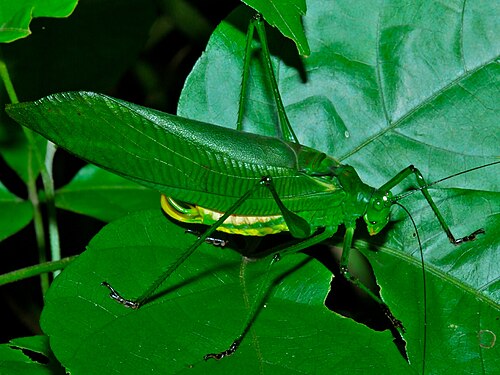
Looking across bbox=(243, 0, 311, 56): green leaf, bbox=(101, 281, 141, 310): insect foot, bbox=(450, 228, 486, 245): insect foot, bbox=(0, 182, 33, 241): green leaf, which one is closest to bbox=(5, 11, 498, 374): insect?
bbox=(450, 228, 486, 245): insect foot

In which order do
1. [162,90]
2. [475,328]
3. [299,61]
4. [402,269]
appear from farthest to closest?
[162,90] → [299,61] → [402,269] → [475,328]

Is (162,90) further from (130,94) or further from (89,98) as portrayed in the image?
(89,98)

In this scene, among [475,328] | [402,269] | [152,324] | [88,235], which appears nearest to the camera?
[152,324]

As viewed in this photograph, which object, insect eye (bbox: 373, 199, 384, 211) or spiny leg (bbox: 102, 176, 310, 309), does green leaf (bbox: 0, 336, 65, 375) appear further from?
insect eye (bbox: 373, 199, 384, 211)

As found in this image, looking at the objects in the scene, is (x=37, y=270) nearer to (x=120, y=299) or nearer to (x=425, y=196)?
(x=120, y=299)

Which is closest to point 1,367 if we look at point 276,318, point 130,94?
point 276,318

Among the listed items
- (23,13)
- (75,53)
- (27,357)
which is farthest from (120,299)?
(75,53)

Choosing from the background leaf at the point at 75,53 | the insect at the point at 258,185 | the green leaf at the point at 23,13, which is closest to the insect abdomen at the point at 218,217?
the insect at the point at 258,185
